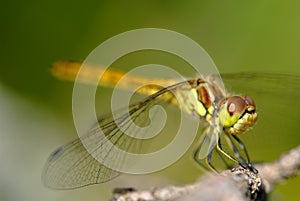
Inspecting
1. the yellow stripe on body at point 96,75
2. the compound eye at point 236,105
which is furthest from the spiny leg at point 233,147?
the yellow stripe on body at point 96,75

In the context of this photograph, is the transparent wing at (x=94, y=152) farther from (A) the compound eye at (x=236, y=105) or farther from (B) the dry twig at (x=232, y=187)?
(B) the dry twig at (x=232, y=187)

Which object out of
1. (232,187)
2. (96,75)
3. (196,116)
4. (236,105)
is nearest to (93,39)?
(96,75)

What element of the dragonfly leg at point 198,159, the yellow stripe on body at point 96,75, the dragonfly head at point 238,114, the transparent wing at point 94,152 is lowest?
the dragonfly leg at point 198,159

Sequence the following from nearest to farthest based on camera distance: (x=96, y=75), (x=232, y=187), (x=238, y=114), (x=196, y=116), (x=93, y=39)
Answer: (x=232, y=187), (x=238, y=114), (x=196, y=116), (x=96, y=75), (x=93, y=39)

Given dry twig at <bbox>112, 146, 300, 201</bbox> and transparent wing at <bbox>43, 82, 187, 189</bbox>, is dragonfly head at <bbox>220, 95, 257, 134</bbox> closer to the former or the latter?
transparent wing at <bbox>43, 82, 187, 189</bbox>

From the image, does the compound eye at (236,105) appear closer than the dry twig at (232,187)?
No

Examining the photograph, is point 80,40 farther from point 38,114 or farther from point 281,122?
point 281,122

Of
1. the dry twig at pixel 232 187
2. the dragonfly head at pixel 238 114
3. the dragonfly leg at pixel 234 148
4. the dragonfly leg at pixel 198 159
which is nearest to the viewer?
the dry twig at pixel 232 187

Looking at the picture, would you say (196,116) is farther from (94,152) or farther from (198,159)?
(94,152)
